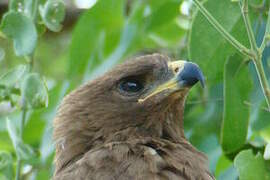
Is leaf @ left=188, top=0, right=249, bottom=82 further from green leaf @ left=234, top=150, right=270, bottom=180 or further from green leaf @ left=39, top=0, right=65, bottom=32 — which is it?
green leaf @ left=39, top=0, right=65, bottom=32

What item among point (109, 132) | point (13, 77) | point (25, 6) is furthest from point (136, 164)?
point (25, 6)

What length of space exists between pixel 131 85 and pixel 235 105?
0.85 meters

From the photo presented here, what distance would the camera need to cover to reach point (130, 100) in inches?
195

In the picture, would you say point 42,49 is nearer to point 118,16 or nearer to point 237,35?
point 118,16

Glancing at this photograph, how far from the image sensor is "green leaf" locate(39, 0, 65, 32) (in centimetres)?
438

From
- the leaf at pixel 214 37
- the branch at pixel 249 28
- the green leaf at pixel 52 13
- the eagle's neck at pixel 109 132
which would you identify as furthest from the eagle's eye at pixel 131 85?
the branch at pixel 249 28

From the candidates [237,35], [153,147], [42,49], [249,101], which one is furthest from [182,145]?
[42,49]

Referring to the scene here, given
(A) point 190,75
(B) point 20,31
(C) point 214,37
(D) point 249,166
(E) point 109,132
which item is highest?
(B) point 20,31

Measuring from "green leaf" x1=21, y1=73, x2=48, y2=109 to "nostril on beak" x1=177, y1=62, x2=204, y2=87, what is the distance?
781 millimetres

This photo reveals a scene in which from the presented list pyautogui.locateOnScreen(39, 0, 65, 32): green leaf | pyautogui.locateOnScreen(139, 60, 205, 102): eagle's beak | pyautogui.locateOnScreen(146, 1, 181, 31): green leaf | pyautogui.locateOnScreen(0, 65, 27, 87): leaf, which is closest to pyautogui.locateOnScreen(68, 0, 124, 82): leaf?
pyautogui.locateOnScreen(146, 1, 181, 31): green leaf

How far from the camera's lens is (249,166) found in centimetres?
395

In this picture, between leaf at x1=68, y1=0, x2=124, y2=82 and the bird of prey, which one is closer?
the bird of prey

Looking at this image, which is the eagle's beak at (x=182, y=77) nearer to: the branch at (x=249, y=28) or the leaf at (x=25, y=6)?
the branch at (x=249, y=28)

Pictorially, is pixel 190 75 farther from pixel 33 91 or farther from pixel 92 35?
pixel 92 35
